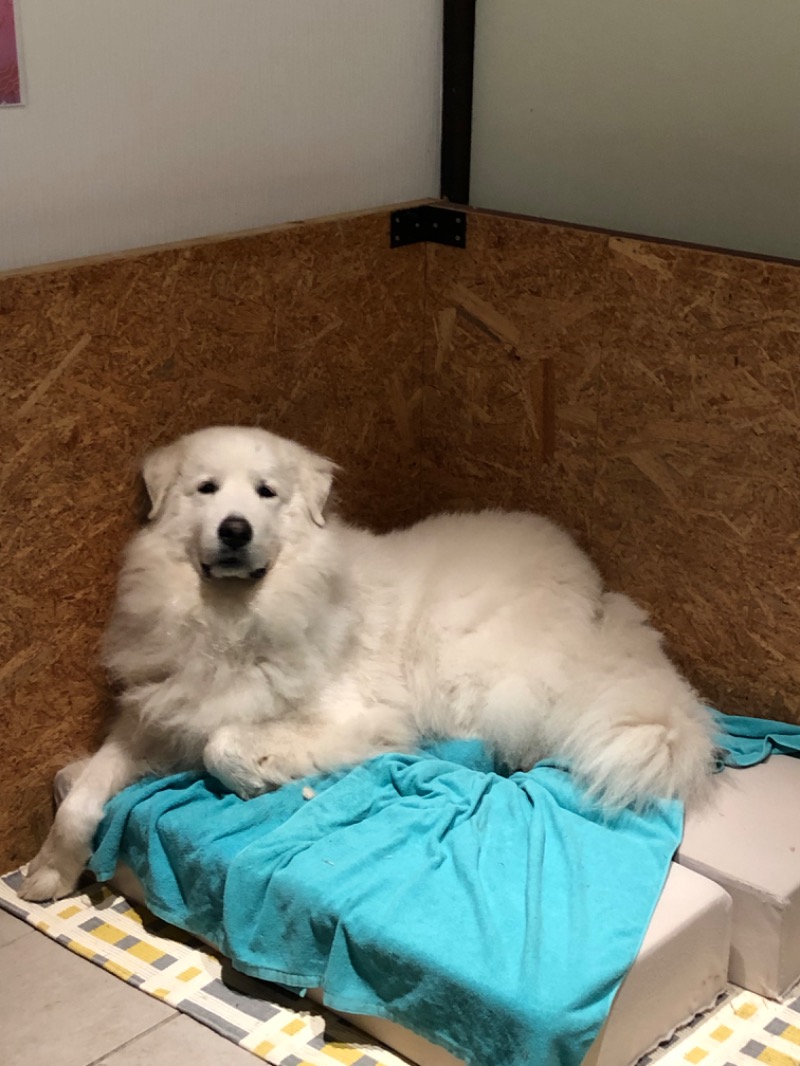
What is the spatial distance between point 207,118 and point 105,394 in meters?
0.72

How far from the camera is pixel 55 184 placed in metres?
2.82

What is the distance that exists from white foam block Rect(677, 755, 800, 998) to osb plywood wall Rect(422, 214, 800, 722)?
18.7 inches

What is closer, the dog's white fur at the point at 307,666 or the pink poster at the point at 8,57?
the pink poster at the point at 8,57

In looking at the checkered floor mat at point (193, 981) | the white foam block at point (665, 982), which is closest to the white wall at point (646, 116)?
the white foam block at point (665, 982)

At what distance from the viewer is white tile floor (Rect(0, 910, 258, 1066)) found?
2436 mm

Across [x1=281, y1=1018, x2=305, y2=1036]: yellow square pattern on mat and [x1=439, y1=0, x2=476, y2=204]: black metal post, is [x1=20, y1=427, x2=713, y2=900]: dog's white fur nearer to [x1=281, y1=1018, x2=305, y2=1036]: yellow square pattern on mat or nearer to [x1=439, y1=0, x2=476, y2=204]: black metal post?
Answer: [x1=281, y1=1018, x2=305, y2=1036]: yellow square pattern on mat

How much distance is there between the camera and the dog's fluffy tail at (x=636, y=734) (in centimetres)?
274

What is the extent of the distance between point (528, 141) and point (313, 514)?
1325mm

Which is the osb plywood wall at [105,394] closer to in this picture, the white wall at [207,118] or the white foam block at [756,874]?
the white wall at [207,118]

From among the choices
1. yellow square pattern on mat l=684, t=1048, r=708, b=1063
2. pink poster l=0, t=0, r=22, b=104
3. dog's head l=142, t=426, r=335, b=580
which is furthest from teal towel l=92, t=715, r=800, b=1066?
pink poster l=0, t=0, r=22, b=104

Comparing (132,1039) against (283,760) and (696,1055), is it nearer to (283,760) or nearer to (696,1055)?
(283,760)

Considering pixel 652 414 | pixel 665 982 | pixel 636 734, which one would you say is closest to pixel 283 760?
pixel 636 734

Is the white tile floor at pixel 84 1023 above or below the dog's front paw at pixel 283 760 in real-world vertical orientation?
below

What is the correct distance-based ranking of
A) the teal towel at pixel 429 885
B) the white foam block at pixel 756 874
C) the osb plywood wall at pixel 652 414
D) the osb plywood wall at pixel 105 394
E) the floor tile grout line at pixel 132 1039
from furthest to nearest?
1. the osb plywood wall at pixel 652 414
2. the osb plywood wall at pixel 105 394
3. the white foam block at pixel 756 874
4. the floor tile grout line at pixel 132 1039
5. the teal towel at pixel 429 885
